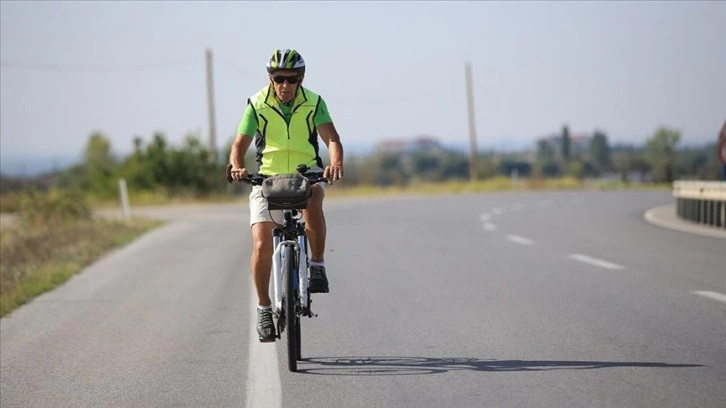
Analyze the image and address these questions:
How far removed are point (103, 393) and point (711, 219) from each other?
17363mm

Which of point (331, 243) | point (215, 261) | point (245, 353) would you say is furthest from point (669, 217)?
point (245, 353)

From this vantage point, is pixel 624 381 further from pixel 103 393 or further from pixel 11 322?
pixel 11 322

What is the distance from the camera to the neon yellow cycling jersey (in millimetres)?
7426

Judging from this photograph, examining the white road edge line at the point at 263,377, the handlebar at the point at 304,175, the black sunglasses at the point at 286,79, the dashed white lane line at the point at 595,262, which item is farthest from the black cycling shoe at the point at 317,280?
the dashed white lane line at the point at 595,262

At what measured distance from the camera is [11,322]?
10.7 metres

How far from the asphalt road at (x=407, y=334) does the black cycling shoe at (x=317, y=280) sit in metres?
0.48

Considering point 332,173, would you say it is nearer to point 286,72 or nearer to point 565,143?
point 286,72

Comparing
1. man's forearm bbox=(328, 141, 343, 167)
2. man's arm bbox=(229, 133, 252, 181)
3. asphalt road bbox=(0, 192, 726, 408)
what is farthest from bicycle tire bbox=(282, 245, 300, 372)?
man's forearm bbox=(328, 141, 343, 167)

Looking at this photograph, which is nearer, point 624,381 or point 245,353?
point 624,381

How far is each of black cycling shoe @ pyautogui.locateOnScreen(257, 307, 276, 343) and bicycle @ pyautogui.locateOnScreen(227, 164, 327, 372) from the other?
0.20ft

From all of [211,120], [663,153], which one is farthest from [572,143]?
[211,120]

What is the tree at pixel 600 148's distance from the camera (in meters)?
117

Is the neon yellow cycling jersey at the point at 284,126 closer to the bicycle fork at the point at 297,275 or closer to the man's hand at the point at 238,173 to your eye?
the man's hand at the point at 238,173

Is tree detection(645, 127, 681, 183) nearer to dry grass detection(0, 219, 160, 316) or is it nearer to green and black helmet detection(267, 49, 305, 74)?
dry grass detection(0, 219, 160, 316)
